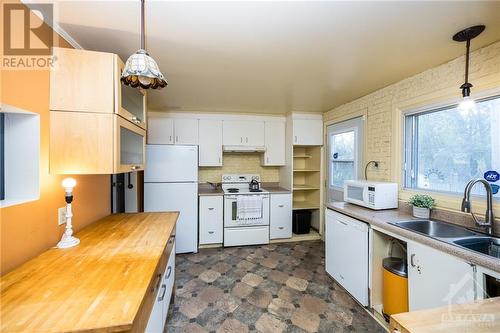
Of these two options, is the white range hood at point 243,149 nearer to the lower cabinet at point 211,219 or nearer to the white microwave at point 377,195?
the lower cabinet at point 211,219

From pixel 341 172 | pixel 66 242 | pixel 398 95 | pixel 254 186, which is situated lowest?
pixel 66 242

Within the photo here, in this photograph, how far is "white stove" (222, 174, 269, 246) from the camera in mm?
3605

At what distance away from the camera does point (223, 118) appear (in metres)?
3.94

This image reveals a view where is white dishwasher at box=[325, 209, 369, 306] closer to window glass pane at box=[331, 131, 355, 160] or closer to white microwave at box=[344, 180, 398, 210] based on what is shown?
white microwave at box=[344, 180, 398, 210]

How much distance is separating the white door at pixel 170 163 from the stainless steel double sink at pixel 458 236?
8.80 feet

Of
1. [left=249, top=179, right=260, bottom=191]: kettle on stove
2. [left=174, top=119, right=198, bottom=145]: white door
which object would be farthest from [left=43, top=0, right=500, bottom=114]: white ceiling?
[left=249, top=179, right=260, bottom=191]: kettle on stove

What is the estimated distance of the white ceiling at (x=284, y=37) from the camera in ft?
4.32

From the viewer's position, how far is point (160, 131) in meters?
3.73

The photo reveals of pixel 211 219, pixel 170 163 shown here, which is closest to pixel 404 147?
pixel 211 219

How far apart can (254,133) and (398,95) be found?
2243 mm

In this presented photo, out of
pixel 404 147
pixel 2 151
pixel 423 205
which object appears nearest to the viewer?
pixel 2 151

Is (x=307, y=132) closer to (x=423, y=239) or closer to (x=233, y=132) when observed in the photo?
(x=233, y=132)

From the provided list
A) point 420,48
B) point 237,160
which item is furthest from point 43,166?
point 237,160

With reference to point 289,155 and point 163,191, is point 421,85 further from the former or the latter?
point 163,191
